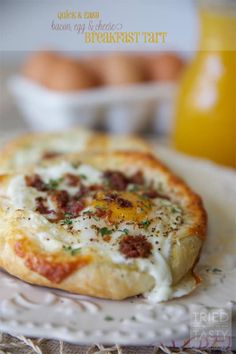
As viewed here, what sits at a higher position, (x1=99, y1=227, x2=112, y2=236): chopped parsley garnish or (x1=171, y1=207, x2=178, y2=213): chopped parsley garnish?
(x1=171, y1=207, x2=178, y2=213): chopped parsley garnish

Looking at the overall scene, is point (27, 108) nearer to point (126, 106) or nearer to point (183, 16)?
point (126, 106)

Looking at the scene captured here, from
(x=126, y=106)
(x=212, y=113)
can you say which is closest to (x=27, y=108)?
(x=126, y=106)

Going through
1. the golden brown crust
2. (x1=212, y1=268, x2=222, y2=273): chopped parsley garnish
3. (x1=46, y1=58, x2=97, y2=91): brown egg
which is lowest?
(x1=212, y1=268, x2=222, y2=273): chopped parsley garnish

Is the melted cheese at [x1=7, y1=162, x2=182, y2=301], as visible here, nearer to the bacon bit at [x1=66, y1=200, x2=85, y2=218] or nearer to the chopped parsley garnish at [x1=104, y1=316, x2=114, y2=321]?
the bacon bit at [x1=66, y1=200, x2=85, y2=218]

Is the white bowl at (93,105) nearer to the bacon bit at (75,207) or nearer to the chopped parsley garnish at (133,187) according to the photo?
the chopped parsley garnish at (133,187)

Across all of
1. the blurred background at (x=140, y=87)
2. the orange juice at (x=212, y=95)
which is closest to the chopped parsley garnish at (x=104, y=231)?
the blurred background at (x=140, y=87)

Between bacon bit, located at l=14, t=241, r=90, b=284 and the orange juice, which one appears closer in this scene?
bacon bit, located at l=14, t=241, r=90, b=284

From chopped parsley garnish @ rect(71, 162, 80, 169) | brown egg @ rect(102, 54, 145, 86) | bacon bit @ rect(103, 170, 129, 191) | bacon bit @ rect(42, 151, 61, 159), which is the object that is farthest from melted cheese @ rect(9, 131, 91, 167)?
brown egg @ rect(102, 54, 145, 86)
